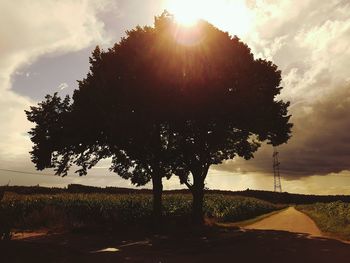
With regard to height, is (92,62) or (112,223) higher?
(92,62)

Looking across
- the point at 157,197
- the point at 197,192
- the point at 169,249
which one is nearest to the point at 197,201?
the point at 197,192

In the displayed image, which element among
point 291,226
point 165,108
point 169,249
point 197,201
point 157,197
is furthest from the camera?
point 291,226

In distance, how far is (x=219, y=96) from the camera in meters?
30.5

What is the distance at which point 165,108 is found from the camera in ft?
99.2

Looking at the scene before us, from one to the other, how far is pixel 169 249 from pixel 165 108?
12055 millimetres

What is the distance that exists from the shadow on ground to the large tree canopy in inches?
327

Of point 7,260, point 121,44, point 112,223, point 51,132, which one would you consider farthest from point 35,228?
point 7,260

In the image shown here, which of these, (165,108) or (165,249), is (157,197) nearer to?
(165,108)

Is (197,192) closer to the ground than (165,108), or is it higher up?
closer to the ground

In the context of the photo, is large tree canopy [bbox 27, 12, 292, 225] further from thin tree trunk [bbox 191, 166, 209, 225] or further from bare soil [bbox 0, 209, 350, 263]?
bare soil [bbox 0, 209, 350, 263]

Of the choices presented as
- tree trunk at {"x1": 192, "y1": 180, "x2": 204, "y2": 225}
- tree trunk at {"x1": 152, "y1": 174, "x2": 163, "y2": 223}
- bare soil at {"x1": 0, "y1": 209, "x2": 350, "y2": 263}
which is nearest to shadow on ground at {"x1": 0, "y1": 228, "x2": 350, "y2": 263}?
bare soil at {"x1": 0, "y1": 209, "x2": 350, "y2": 263}

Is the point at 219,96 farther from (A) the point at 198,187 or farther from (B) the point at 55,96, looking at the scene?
(B) the point at 55,96

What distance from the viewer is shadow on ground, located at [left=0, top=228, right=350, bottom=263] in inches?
571

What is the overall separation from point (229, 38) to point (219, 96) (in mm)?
4779
